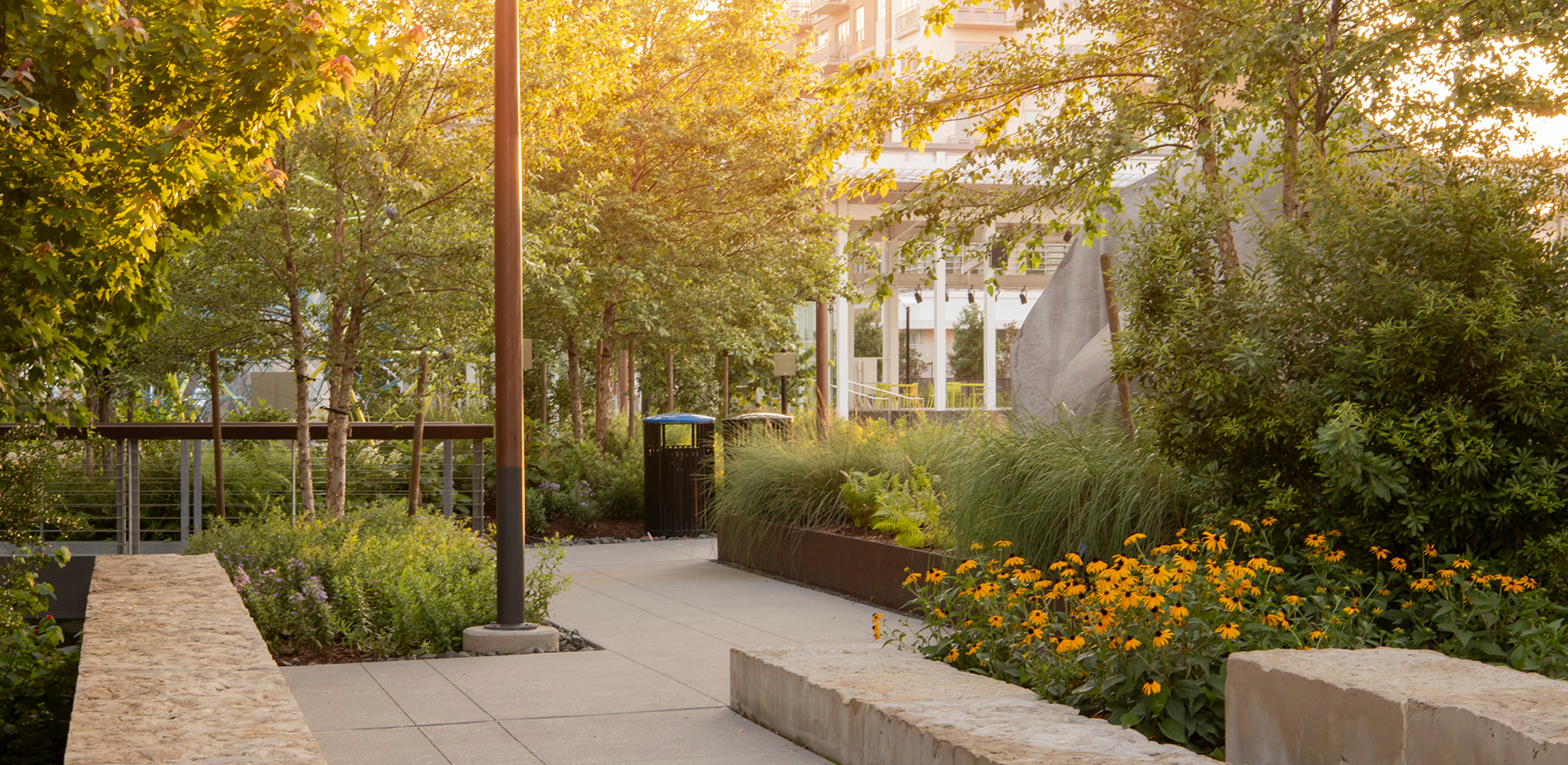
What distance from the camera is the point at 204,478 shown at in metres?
14.2

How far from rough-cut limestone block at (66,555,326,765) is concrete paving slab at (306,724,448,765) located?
0.75m

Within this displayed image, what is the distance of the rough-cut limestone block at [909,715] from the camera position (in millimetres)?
4176

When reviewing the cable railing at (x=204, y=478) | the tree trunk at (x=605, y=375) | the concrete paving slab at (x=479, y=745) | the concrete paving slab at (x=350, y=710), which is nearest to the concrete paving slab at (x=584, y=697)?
the concrete paving slab at (x=479, y=745)

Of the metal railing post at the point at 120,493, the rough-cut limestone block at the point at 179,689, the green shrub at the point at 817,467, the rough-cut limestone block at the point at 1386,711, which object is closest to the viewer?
the rough-cut limestone block at the point at 179,689

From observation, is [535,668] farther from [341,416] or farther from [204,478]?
[204,478]

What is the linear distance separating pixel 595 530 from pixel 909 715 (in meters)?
13.2

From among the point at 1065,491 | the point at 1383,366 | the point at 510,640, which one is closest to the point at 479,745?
the point at 510,640

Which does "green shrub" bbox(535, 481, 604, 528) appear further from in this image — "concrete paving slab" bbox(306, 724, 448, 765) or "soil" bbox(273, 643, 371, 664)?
"concrete paving slab" bbox(306, 724, 448, 765)

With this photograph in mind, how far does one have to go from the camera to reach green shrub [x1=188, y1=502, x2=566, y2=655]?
27.5 feet

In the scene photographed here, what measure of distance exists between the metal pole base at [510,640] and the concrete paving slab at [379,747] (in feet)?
6.76

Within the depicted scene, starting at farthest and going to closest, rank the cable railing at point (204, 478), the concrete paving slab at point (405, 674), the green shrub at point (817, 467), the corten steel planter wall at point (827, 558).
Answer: the cable railing at point (204, 478) < the green shrub at point (817, 467) < the corten steel planter wall at point (827, 558) < the concrete paving slab at point (405, 674)

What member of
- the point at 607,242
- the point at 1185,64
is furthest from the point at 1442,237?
the point at 607,242

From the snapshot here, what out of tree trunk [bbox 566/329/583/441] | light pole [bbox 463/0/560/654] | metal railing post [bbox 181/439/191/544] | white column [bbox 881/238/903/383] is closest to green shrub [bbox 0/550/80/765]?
light pole [bbox 463/0/560/654]

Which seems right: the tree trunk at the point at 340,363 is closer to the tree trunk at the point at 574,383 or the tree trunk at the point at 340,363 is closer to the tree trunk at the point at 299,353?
the tree trunk at the point at 299,353
